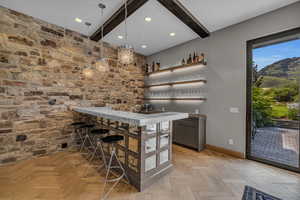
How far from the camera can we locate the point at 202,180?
2.16 metres

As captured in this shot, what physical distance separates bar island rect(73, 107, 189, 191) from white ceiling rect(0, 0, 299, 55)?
216cm

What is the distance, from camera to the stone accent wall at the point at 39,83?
265 centimetres

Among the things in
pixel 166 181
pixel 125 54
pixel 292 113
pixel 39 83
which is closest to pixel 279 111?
pixel 292 113

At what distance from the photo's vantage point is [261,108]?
9.43 feet

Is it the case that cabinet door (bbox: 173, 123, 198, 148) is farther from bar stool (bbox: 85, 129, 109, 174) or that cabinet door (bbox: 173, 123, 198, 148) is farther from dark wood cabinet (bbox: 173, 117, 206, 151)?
bar stool (bbox: 85, 129, 109, 174)

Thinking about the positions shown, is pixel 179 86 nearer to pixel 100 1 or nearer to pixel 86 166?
pixel 100 1

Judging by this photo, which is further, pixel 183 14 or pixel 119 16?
pixel 119 16

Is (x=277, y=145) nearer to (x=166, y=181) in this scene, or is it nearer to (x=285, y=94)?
(x=285, y=94)

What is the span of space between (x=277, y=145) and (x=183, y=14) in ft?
11.2

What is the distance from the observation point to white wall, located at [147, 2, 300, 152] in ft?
8.71

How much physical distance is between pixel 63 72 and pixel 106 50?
4.92ft

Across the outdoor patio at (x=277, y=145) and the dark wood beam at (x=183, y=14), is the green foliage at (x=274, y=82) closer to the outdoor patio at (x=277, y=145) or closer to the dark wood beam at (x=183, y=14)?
the outdoor patio at (x=277, y=145)

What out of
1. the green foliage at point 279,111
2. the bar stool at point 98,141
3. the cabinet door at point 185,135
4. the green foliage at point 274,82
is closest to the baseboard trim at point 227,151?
the cabinet door at point 185,135

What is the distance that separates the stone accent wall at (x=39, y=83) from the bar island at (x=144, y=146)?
6.26 ft
